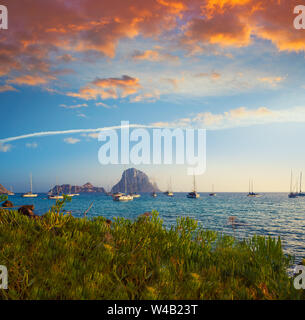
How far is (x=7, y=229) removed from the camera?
296 inches

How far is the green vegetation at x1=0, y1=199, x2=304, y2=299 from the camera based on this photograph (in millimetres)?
4223

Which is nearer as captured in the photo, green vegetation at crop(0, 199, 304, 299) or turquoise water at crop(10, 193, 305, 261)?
green vegetation at crop(0, 199, 304, 299)

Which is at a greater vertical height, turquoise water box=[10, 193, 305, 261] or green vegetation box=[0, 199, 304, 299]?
green vegetation box=[0, 199, 304, 299]

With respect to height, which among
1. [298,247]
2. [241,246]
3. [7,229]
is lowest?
[298,247]

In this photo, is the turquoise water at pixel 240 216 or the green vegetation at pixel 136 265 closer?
the green vegetation at pixel 136 265

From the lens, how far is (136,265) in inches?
213

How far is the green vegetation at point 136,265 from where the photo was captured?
13.9 ft

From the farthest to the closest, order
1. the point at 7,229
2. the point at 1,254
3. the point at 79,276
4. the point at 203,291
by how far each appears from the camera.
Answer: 1. the point at 7,229
2. the point at 1,254
3. the point at 79,276
4. the point at 203,291

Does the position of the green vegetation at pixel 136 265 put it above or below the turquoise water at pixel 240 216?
above

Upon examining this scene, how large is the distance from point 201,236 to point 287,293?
3.43 m

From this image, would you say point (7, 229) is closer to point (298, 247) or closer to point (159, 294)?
point (159, 294)

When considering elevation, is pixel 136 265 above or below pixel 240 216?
above

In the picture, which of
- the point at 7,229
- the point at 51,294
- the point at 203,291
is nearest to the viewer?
the point at 51,294
